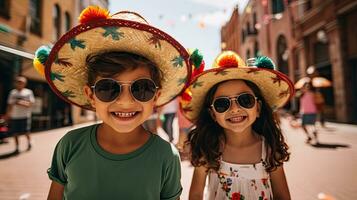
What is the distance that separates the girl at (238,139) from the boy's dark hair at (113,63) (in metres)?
0.59

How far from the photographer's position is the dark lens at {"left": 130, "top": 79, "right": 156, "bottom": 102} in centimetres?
152

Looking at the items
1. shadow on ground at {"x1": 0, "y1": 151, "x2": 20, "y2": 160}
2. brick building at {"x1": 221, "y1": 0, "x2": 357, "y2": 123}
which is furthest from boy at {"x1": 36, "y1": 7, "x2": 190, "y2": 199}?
brick building at {"x1": 221, "y1": 0, "x2": 357, "y2": 123}

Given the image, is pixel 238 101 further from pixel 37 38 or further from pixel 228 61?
pixel 37 38

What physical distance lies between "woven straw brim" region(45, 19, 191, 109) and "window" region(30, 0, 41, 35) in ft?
41.8

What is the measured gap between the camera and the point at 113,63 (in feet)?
5.09

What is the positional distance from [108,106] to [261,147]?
129cm

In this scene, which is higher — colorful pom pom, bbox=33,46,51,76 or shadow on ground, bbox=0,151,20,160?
colorful pom pom, bbox=33,46,51,76

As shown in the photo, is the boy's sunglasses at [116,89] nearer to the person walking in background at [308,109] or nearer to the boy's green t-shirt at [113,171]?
the boy's green t-shirt at [113,171]

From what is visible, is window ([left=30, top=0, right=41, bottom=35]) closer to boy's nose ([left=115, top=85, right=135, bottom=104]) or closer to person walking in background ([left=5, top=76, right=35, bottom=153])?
person walking in background ([left=5, top=76, right=35, bottom=153])

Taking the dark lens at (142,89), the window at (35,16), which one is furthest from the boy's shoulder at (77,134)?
the window at (35,16)

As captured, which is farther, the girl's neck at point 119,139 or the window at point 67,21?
the window at point 67,21

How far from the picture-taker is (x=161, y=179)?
1556 millimetres

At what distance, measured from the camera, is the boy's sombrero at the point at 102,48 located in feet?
4.54

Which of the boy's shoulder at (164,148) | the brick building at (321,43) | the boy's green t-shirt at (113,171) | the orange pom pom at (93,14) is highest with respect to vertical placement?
the brick building at (321,43)
